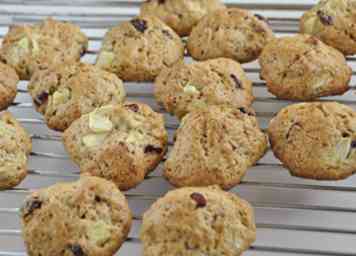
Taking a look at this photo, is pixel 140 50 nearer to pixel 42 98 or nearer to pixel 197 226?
pixel 42 98

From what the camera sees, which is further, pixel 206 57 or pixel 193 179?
pixel 206 57

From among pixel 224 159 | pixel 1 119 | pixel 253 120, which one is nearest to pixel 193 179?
pixel 224 159

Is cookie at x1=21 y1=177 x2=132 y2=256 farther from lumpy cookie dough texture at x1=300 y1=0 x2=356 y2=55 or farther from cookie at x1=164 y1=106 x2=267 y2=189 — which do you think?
lumpy cookie dough texture at x1=300 y1=0 x2=356 y2=55

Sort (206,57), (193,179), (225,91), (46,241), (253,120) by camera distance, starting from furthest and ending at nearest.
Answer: (206,57) → (225,91) → (253,120) → (193,179) → (46,241)

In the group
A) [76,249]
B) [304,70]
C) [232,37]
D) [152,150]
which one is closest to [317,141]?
[304,70]

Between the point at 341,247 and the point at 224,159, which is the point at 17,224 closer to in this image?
the point at 224,159

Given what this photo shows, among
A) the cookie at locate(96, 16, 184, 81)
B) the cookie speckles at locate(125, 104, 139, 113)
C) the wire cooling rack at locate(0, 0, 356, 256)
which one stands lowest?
the wire cooling rack at locate(0, 0, 356, 256)

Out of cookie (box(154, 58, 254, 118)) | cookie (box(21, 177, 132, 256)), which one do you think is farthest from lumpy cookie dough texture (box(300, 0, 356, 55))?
cookie (box(21, 177, 132, 256))
